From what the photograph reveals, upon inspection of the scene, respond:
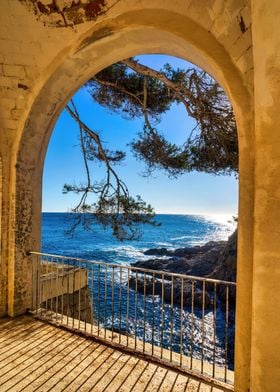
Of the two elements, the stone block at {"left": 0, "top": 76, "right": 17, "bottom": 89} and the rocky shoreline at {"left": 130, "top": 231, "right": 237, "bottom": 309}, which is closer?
the stone block at {"left": 0, "top": 76, "right": 17, "bottom": 89}

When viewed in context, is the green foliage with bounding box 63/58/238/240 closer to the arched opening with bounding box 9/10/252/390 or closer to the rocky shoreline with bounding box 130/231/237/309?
the arched opening with bounding box 9/10/252/390

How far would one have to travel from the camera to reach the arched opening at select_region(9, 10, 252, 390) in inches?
81.4

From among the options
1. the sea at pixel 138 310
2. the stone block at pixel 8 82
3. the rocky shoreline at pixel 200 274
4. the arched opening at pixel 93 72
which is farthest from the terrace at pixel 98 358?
the rocky shoreline at pixel 200 274

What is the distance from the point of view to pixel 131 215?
20.1 feet

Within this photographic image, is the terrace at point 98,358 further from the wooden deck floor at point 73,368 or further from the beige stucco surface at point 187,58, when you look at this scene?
the beige stucco surface at point 187,58

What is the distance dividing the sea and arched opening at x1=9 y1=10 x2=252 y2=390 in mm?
1031

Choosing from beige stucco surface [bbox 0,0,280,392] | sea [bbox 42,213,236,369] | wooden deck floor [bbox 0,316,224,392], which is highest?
beige stucco surface [bbox 0,0,280,392]

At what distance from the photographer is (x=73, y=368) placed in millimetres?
2658

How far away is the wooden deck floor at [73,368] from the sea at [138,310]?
29 centimetres

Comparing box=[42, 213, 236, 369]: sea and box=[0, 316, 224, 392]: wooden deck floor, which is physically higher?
box=[0, 316, 224, 392]: wooden deck floor

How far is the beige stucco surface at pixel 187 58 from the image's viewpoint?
1731 millimetres

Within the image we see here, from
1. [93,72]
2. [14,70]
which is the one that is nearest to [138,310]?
[93,72]

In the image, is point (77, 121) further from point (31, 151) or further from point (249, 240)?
point (249, 240)

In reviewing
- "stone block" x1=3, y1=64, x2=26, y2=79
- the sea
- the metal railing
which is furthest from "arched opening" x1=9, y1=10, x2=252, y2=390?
the sea
